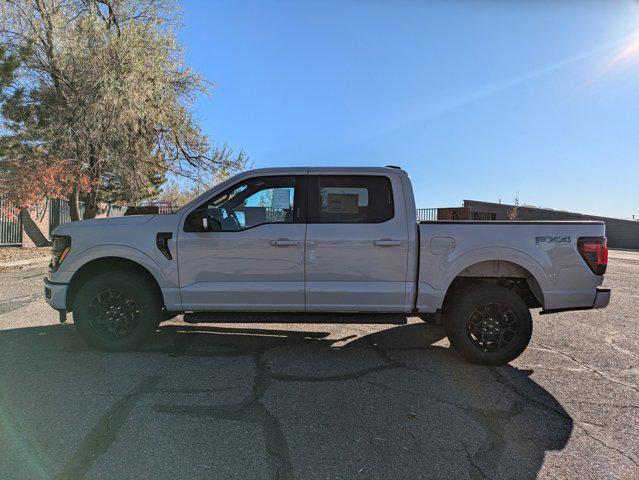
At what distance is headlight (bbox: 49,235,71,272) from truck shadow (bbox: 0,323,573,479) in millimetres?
1038

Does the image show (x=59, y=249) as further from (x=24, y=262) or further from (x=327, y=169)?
(x=24, y=262)

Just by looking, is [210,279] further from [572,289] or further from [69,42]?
[69,42]

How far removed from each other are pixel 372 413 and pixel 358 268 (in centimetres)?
149

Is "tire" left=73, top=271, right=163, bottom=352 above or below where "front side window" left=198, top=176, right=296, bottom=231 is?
below

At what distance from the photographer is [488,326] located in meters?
4.20

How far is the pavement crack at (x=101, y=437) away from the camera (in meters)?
2.46

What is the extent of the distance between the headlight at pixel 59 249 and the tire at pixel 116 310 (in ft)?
1.35

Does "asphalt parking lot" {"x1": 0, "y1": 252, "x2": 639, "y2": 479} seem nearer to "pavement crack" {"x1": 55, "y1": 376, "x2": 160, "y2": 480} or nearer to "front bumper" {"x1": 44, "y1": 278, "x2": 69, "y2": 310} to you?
"pavement crack" {"x1": 55, "y1": 376, "x2": 160, "y2": 480}

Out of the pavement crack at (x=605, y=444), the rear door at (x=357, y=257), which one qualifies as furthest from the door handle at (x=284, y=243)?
the pavement crack at (x=605, y=444)

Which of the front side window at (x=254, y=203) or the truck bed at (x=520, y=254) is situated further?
the front side window at (x=254, y=203)

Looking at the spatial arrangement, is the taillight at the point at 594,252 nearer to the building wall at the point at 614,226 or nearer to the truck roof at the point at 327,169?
the truck roof at the point at 327,169

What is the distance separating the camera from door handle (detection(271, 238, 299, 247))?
4184 millimetres

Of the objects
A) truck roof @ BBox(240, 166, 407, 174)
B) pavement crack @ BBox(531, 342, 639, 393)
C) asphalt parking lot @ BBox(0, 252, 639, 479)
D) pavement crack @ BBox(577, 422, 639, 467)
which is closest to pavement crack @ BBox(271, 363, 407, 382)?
asphalt parking lot @ BBox(0, 252, 639, 479)

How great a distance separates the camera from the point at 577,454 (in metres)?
2.73
